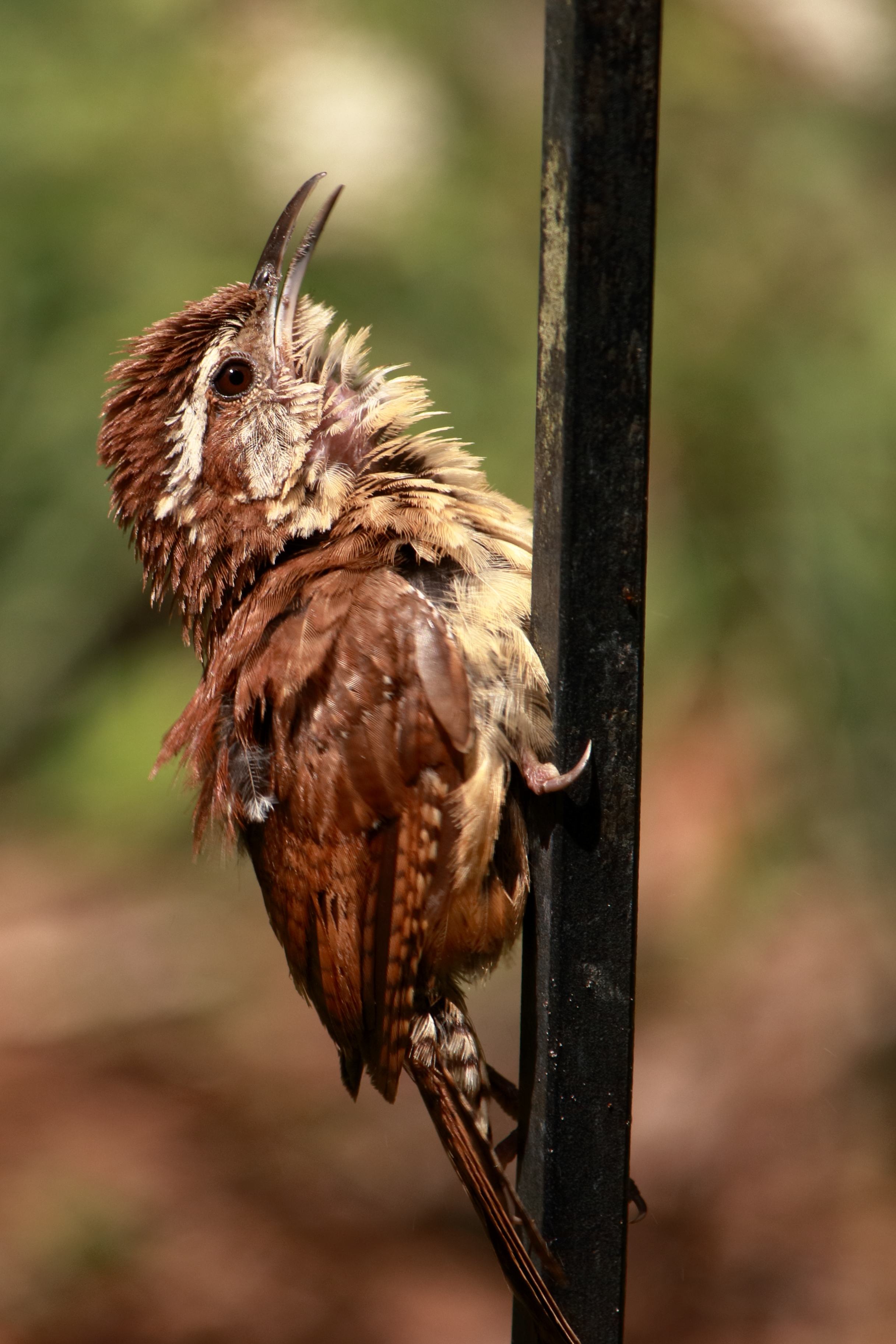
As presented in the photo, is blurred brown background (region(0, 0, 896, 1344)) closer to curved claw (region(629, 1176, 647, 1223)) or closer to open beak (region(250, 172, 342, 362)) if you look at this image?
open beak (region(250, 172, 342, 362))

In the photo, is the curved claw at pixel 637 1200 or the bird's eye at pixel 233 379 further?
the bird's eye at pixel 233 379

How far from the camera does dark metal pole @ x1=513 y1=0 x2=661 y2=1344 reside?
1663 millimetres

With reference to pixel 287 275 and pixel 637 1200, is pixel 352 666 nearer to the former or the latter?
pixel 287 275

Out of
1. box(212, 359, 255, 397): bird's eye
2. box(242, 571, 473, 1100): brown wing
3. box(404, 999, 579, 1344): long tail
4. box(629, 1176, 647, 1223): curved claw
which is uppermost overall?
box(212, 359, 255, 397): bird's eye

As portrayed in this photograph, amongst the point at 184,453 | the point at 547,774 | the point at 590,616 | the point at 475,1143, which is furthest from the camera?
the point at 184,453

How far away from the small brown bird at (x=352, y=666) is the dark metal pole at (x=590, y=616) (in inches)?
3.1

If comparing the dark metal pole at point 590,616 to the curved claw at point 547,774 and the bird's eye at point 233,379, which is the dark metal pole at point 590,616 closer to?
the curved claw at point 547,774

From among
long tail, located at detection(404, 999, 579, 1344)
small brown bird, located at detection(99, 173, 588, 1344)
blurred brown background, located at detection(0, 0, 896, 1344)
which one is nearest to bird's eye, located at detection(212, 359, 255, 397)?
small brown bird, located at detection(99, 173, 588, 1344)

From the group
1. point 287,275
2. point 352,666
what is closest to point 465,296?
point 287,275

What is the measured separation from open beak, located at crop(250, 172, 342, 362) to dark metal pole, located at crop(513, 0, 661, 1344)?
3.58 feet

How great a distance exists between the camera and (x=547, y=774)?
81.1 inches

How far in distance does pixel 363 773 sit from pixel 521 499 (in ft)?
8.27

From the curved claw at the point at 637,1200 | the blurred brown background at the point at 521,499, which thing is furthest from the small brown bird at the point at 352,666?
the blurred brown background at the point at 521,499

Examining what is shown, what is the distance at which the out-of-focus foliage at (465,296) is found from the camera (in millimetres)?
4520
